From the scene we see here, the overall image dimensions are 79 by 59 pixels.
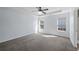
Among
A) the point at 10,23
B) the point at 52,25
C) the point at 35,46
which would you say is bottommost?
the point at 35,46

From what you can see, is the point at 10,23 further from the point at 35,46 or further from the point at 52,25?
the point at 52,25

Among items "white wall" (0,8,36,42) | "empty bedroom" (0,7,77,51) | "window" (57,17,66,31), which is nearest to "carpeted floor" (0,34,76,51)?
"empty bedroom" (0,7,77,51)

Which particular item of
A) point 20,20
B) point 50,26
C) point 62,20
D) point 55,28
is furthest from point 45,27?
point 20,20

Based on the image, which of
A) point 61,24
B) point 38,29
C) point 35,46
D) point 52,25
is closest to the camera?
point 35,46

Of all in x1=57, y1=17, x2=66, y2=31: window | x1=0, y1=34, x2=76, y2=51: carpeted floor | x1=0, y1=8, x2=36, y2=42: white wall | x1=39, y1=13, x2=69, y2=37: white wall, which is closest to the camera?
x1=0, y1=34, x2=76, y2=51: carpeted floor

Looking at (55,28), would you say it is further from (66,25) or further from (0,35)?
(0,35)

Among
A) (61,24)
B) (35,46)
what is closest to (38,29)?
(61,24)

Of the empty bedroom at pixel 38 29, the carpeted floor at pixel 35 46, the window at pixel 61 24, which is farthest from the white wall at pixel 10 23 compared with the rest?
the window at pixel 61 24

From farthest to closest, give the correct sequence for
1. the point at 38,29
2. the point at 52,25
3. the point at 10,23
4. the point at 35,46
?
1. the point at 38,29
2. the point at 52,25
3. the point at 10,23
4. the point at 35,46

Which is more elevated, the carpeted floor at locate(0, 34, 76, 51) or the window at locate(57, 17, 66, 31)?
the window at locate(57, 17, 66, 31)

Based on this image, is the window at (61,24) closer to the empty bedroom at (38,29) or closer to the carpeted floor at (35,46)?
the empty bedroom at (38,29)

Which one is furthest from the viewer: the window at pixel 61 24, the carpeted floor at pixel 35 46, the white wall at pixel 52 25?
the white wall at pixel 52 25

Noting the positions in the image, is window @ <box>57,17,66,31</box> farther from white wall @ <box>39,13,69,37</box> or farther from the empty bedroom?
white wall @ <box>39,13,69,37</box>
